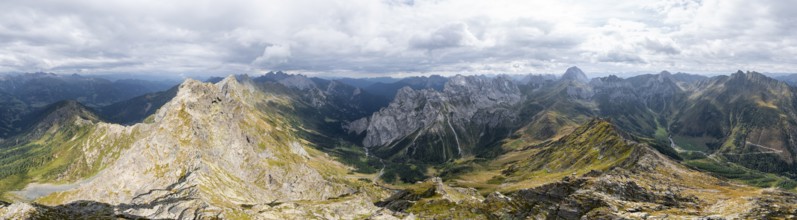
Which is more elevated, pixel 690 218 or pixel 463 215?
pixel 690 218

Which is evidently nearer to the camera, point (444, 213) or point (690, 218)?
point (690, 218)

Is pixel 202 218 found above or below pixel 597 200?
below

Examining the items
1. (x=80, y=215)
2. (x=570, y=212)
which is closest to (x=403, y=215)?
(x=570, y=212)

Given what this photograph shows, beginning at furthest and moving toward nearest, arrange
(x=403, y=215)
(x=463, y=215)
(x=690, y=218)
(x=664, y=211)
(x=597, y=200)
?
(x=403, y=215) < (x=463, y=215) < (x=597, y=200) < (x=664, y=211) < (x=690, y=218)

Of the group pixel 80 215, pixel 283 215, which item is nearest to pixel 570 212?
pixel 283 215

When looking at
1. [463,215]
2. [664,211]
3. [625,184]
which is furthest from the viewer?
[463,215]

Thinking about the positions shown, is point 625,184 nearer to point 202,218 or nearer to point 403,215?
point 403,215

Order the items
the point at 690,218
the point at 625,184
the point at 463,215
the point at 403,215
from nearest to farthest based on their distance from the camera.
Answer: the point at 690,218, the point at 625,184, the point at 463,215, the point at 403,215

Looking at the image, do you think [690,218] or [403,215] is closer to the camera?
[690,218]

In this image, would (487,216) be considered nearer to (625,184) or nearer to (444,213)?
(444,213)

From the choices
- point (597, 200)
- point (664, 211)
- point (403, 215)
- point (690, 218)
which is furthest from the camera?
point (403, 215)
